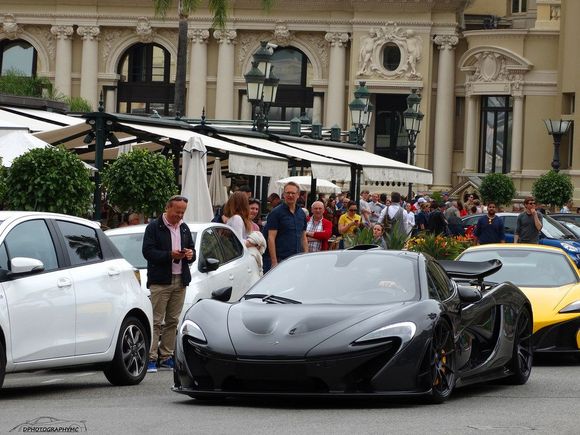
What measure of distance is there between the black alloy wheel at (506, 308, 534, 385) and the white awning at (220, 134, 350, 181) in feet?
47.4

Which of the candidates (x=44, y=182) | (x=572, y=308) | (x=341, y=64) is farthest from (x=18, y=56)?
(x=572, y=308)

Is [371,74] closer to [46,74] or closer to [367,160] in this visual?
[46,74]

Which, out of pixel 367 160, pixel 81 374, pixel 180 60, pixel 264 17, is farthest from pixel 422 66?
pixel 81 374

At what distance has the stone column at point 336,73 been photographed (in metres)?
76.1

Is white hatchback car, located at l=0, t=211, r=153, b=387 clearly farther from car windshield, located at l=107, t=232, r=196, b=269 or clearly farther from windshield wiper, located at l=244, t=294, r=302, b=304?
car windshield, located at l=107, t=232, r=196, b=269

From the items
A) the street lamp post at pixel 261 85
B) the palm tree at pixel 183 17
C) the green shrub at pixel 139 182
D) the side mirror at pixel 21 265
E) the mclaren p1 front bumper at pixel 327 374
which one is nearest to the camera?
the mclaren p1 front bumper at pixel 327 374

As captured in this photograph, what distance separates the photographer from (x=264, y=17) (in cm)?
7712

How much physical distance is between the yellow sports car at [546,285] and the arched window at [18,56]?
61.7 m

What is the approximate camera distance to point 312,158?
3072 centimetres

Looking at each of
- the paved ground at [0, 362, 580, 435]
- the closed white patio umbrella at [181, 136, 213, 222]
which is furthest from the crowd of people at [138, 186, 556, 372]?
the paved ground at [0, 362, 580, 435]

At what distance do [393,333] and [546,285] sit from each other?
6.34 meters

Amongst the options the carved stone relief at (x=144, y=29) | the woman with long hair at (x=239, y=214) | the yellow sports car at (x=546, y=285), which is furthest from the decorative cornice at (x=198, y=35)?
the yellow sports car at (x=546, y=285)

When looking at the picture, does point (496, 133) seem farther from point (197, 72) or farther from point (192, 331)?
point (192, 331)

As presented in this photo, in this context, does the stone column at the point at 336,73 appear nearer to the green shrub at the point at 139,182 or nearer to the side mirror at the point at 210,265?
the green shrub at the point at 139,182
